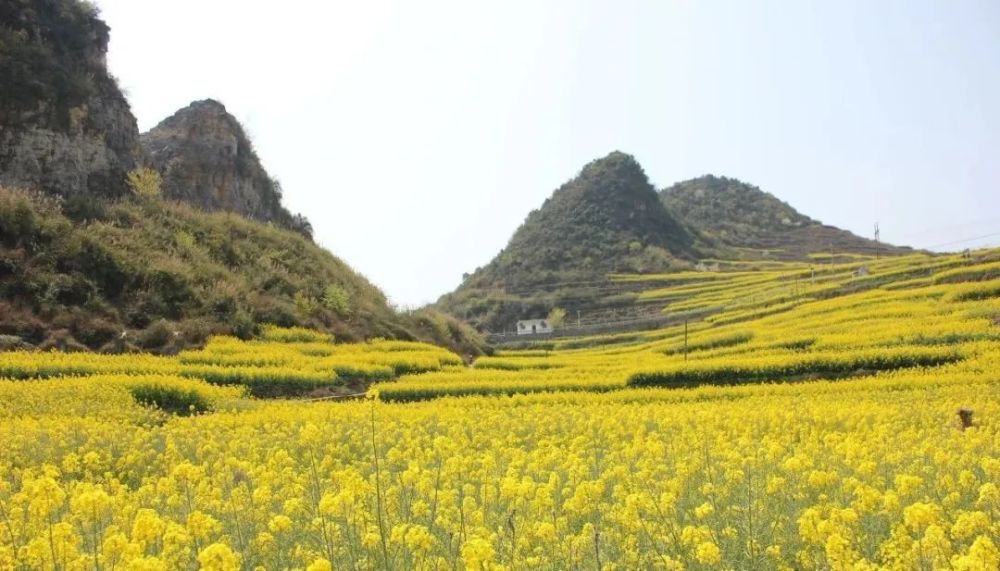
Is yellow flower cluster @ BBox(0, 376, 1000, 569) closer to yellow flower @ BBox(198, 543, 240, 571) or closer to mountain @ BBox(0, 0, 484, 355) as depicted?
yellow flower @ BBox(198, 543, 240, 571)

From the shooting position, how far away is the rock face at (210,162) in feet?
129

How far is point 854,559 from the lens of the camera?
4.42 m

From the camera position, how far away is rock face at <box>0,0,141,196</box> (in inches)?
1081

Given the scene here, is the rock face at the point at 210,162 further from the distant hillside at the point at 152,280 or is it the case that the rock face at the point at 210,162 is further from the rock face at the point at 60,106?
the distant hillside at the point at 152,280

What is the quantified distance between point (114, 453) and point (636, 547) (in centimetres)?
838

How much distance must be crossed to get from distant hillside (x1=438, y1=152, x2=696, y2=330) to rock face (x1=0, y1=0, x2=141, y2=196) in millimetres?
55567

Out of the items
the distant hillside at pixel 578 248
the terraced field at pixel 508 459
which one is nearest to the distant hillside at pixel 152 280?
the terraced field at pixel 508 459

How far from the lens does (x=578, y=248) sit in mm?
98812

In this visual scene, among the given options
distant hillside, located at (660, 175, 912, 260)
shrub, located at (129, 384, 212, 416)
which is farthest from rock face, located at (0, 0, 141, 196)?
distant hillside, located at (660, 175, 912, 260)

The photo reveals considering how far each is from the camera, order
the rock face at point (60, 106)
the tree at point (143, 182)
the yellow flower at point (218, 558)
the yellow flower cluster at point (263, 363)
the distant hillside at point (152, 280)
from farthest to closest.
A: the tree at point (143, 182), the rock face at point (60, 106), the distant hillside at point (152, 280), the yellow flower cluster at point (263, 363), the yellow flower at point (218, 558)

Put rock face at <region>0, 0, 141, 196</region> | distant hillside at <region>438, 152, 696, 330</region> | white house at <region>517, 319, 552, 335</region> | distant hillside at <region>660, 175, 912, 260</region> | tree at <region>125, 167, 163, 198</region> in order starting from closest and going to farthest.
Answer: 1. rock face at <region>0, 0, 141, 196</region>
2. tree at <region>125, 167, 163, 198</region>
3. white house at <region>517, 319, 552, 335</region>
4. distant hillside at <region>438, 152, 696, 330</region>
5. distant hillside at <region>660, 175, 912, 260</region>

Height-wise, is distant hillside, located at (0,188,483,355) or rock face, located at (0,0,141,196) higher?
rock face, located at (0,0,141,196)

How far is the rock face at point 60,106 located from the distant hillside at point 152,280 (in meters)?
1.65

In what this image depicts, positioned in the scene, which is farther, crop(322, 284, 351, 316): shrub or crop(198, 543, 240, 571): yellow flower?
crop(322, 284, 351, 316): shrub
